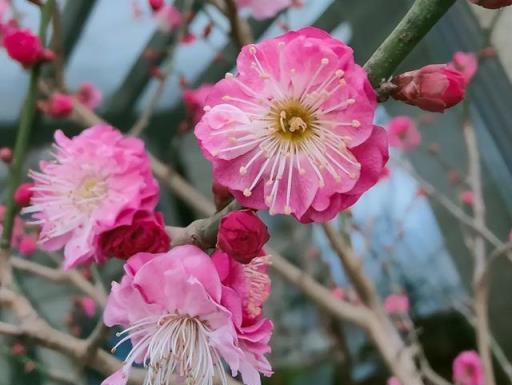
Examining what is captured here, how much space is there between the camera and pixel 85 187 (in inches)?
23.9

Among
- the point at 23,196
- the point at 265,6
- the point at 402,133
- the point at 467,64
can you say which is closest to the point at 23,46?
the point at 23,196

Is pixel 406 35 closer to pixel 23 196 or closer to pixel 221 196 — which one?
pixel 221 196

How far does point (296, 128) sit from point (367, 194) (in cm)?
160

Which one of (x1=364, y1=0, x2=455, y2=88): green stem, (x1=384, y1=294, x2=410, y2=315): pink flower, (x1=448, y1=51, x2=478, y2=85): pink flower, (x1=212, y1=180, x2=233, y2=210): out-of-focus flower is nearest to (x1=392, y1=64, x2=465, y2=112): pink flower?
(x1=364, y1=0, x2=455, y2=88): green stem

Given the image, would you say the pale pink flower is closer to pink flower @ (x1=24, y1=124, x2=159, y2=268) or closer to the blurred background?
the blurred background

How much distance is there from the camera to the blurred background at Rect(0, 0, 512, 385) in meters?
1.12

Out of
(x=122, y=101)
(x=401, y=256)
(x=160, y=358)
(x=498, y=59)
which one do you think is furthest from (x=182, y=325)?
(x=122, y=101)

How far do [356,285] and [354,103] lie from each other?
0.83 m

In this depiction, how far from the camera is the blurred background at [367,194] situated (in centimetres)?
112

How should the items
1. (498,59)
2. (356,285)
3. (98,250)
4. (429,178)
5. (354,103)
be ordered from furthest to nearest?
(429,178) < (356,285) < (498,59) < (98,250) < (354,103)

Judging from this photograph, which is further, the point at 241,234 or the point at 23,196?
the point at 23,196

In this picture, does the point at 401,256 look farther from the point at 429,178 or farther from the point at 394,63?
the point at 394,63

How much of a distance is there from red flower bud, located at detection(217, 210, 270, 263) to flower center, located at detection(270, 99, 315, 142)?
0.06 meters

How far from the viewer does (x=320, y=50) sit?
0.39 metres
